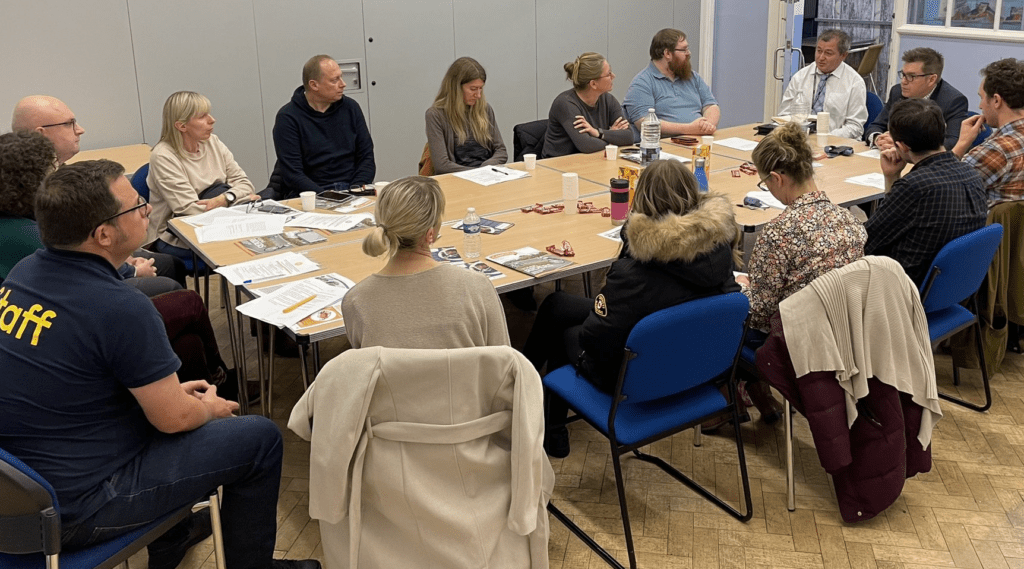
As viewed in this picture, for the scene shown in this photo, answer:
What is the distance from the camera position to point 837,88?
598cm

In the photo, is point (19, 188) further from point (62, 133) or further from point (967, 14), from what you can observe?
point (967, 14)

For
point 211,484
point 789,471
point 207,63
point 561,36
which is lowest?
point 789,471

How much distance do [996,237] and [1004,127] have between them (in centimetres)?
93

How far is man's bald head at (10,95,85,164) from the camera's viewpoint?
4.04m

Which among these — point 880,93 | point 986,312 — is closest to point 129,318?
point 986,312

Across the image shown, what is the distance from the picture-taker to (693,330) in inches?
103

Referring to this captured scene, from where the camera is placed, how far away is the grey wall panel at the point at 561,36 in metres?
7.40

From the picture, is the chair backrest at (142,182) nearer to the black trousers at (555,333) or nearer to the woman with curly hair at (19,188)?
the woman with curly hair at (19,188)

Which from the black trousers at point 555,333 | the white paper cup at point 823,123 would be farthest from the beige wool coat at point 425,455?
the white paper cup at point 823,123

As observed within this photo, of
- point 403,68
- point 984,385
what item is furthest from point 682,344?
point 403,68

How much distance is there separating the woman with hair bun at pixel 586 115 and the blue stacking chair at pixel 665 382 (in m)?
2.58

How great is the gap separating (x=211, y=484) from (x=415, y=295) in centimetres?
73

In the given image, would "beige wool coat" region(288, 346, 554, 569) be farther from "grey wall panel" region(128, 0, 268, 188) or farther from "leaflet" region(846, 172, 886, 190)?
"grey wall panel" region(128, 0, 268, 188)

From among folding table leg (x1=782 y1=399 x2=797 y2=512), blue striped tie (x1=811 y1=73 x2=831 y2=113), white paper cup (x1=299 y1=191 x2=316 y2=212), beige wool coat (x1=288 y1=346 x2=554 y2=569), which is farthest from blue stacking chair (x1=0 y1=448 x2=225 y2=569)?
blue striped tie (x1=811 y1=73 x2=831 y2=113)
